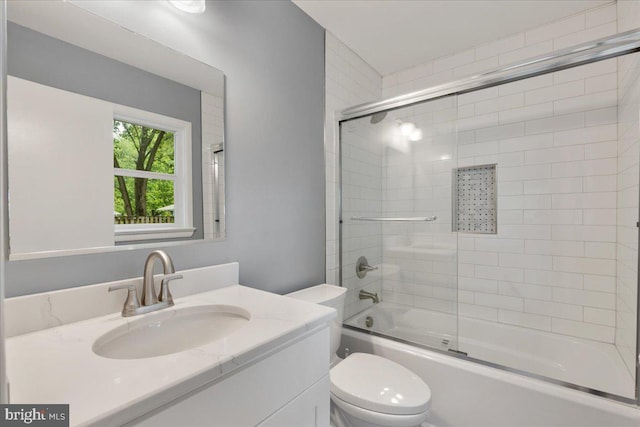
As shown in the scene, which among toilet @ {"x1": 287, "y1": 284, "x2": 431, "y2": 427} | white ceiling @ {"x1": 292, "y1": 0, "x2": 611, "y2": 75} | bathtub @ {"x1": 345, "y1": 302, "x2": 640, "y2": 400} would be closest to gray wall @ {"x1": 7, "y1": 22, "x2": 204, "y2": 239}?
toilet @ {"x1": 287, "y1": 284, "x2": 431, "y2": 427}

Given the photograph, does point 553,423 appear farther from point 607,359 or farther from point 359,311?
point 359,311

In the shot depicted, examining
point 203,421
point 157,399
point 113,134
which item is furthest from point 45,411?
point 113,134

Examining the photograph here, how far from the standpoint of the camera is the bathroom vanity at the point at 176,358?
58cm

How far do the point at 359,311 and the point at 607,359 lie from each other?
4.71 ft

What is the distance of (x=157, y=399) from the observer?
58 cm

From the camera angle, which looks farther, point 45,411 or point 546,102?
point 546,102

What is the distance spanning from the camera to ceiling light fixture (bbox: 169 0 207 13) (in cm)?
118

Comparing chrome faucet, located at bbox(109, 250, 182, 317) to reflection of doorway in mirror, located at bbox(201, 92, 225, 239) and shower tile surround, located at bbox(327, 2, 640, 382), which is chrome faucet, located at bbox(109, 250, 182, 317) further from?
shower tile surround, located at bbox(327, 2, 640, 382)

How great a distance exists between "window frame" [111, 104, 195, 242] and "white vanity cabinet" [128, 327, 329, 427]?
0.66 m

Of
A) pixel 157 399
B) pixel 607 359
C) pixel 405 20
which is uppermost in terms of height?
pixel 405 20

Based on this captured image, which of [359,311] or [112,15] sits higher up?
[112,15]

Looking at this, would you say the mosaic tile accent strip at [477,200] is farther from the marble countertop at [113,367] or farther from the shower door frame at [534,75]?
the marble countertop at [113,367]

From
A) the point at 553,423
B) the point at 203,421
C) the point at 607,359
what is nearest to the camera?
the point at 203,421

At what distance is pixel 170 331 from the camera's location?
3.36ft
